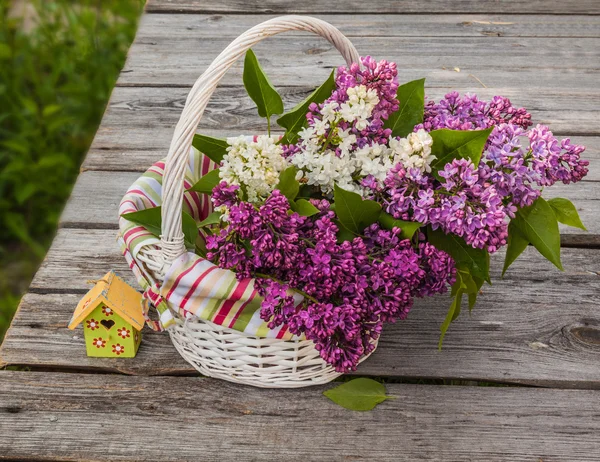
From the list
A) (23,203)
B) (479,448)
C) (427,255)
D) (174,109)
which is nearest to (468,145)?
(427,255)

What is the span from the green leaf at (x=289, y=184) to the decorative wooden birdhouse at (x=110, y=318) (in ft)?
1.02

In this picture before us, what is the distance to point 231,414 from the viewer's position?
1002 millimetres

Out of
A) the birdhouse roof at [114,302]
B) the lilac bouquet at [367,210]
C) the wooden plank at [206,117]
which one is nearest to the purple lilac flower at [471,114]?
the lilac bouquet at [367,210]

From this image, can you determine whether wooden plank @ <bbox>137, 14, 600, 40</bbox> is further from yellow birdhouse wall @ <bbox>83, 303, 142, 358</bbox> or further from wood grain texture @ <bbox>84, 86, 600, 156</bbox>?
yellow birdhouse wall @ <bbox>83, 303, 142, 358</bbox>

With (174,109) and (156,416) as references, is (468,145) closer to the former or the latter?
(156,416)

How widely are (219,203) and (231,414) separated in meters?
0.32

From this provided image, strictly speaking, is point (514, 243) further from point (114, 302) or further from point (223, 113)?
point (223, 113)

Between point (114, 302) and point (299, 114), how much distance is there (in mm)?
369

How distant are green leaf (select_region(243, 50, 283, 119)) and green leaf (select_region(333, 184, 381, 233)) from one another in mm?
181

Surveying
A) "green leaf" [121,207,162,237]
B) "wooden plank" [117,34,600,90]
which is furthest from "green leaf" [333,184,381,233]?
"wooden plank" [117,34,600,90]

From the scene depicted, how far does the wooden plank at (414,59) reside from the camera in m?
1.67

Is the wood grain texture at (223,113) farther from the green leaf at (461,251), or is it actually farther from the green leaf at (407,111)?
the green leaf at (461,251)

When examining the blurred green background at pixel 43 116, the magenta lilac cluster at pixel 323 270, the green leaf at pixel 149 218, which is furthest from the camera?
the blurred green background at pixel 43 116

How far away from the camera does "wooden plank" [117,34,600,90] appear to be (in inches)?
65.6
